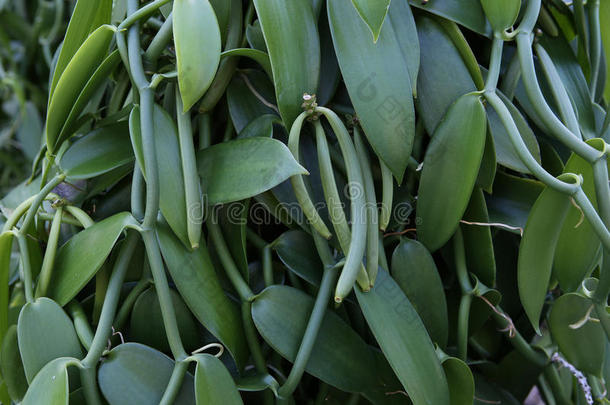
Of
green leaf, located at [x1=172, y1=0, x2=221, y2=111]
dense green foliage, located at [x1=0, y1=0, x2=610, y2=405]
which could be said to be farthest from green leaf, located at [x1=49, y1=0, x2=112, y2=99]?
green leaf, located at [x1=172, y1=0, x2=221, y2=111]

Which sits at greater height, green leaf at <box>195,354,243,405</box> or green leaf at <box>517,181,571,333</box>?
green leaf at <box>517,181,571,333</box>

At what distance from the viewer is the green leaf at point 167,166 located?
37 cm

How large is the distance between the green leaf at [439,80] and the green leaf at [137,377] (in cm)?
25

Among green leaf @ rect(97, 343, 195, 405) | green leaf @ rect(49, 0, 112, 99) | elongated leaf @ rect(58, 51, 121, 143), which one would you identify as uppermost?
green leaf @ rect(49, 0, 112, 99)

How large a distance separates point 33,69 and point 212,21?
609 mm

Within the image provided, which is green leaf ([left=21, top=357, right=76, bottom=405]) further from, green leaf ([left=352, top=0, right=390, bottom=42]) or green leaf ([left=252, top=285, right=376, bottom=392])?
green leaf ([left=352, top=0, right=390, bottom=42])

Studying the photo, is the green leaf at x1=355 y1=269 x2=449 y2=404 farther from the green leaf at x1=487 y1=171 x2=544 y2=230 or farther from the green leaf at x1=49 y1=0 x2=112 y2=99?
the green leaf at x1=49 y1=0 x2=112 y2=99

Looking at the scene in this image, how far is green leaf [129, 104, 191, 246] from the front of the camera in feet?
1.21

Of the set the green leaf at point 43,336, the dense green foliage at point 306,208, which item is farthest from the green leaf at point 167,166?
the green leaf at point 43,336

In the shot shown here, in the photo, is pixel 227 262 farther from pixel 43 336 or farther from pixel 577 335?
pixel 577 335

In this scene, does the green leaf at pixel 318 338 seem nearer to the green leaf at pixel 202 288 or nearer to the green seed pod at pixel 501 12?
the green leaf at pixel 202 288

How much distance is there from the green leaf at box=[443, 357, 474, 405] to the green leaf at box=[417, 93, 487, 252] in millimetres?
84

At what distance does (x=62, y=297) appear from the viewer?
396 millimetres

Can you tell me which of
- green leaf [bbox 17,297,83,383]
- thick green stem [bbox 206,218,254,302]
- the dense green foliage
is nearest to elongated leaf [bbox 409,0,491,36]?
the dense green foliage
